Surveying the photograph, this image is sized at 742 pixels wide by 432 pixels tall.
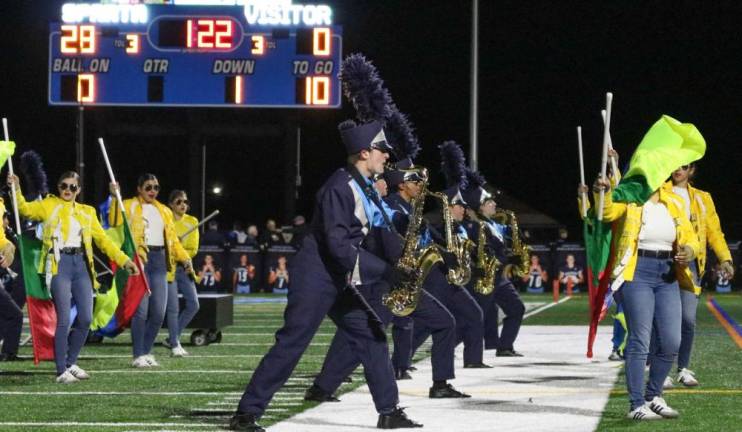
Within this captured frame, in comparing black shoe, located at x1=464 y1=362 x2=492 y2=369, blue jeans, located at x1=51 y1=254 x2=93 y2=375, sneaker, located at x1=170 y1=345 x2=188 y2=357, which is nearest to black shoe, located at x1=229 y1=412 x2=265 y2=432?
→ blue jeans, located at x1=51 y1=254 x2=93 y2=375

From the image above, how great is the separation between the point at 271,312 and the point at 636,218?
1692 centimetres

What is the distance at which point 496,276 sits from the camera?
1642 cm

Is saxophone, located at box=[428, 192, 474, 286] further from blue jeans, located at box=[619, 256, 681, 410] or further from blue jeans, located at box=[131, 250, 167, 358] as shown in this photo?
blue jeans, located at box=[131, 250, 167, 358]

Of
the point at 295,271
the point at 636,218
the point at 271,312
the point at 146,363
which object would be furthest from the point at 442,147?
the point at 271,312

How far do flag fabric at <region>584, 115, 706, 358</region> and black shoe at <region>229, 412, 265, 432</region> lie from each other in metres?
2.60

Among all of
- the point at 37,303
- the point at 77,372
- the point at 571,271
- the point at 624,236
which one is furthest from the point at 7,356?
the point at 571,271

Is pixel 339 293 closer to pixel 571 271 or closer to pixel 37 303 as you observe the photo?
pixel 37 303

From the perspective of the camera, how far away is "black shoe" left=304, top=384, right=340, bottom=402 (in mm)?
10992

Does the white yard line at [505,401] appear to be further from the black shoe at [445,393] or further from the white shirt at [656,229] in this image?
Answer: the white shirt at [656,229]

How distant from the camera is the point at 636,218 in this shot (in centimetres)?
1023

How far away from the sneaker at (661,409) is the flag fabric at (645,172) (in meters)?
0.74

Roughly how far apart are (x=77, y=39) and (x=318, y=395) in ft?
105

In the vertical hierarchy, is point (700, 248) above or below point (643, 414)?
above

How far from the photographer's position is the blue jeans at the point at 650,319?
10102 millimetres
